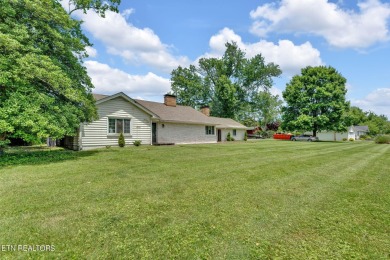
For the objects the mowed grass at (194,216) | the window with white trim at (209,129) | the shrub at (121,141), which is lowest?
the mowed grass at (194,216)

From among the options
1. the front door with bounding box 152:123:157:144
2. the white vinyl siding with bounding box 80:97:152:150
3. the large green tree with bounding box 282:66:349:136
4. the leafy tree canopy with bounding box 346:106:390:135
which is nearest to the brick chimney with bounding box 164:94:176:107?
the front door with bounding box 152:123:157:144

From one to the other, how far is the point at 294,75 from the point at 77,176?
40.2m

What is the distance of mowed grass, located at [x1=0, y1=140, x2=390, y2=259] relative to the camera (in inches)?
111

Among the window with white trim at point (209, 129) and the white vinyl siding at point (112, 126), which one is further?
the window with white trim at point (209, 129)

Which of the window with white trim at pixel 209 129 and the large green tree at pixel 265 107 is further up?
the large green tree at pixel 265 107

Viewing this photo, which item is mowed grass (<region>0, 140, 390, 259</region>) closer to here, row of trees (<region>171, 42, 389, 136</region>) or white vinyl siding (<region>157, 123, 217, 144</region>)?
white vinyl siding (<region>157, 123, 217, 144</region>)

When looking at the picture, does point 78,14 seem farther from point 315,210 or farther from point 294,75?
point 294,75

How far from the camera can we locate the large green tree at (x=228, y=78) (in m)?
43.6

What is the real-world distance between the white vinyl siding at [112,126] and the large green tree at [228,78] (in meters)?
26.0

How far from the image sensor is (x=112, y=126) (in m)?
16.6

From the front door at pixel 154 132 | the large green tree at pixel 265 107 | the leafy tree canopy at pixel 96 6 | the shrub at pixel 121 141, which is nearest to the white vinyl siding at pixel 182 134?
the front door at pixel 154 132

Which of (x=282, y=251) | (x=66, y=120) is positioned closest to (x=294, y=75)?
(x=66, y=120)

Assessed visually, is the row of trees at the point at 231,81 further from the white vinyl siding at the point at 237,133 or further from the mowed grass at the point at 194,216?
the mowed grass at the point at 194,216

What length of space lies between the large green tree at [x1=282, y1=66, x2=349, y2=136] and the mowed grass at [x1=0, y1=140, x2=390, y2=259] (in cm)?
3028
